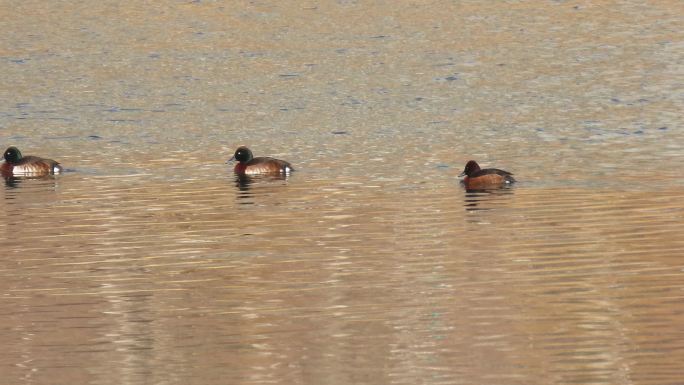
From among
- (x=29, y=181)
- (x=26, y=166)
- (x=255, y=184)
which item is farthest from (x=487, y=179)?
(x=26, y=166)

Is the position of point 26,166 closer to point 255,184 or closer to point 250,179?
point 250,179

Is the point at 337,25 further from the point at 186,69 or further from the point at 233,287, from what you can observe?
the point at 233,287

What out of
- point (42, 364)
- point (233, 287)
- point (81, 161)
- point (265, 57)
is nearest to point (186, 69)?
point (265, 57)

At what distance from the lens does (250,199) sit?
71.3 ft

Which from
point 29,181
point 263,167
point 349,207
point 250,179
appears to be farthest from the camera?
point 29,181

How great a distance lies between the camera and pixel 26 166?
24.6 metres

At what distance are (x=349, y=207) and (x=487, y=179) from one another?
7.73 feet

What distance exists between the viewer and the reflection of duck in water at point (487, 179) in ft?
70.3

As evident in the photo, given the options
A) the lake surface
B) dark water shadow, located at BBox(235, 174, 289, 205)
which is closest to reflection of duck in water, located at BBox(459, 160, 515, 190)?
the lake surface

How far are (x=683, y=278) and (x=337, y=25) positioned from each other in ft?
96.4

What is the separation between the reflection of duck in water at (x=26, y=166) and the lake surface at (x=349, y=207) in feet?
0.74

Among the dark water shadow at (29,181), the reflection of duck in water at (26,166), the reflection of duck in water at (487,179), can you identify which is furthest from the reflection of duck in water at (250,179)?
the reflection of duck in water at (487,179)

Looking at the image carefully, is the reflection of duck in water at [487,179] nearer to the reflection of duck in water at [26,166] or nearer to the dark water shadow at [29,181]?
the dark water shadow at [29,181]

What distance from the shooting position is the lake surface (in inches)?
500
